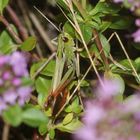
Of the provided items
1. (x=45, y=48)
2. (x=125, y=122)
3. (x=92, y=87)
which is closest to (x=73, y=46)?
(x=92, y=87)

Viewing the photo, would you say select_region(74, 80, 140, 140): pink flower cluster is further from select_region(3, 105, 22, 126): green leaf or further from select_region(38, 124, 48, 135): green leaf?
select_region(38, 124, 48, 135): green leaf

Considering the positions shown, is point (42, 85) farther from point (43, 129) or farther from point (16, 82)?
point (16, 82)

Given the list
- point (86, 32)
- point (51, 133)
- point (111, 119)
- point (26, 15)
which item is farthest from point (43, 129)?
point (26, 15)

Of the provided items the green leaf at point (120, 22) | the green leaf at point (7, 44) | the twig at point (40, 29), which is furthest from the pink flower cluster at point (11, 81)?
the twig at point (40, 29)

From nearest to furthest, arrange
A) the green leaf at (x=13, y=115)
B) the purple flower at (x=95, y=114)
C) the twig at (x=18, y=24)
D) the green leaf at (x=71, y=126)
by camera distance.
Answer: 1. the purple flower at (x=95, y=114)
2. the green leaf at (x=13, y=115)
3. the green leaf at (x=71, y=126)
4. the twig at (x=18, y=24)

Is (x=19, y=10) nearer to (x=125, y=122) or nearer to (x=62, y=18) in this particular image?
(x=62, y=18)

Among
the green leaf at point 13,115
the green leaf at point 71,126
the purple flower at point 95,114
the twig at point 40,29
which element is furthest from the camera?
the twig at point 40,29

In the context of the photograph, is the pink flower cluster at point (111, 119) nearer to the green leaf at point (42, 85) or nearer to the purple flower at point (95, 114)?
the purple flower at point (95, 114)
